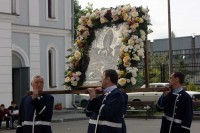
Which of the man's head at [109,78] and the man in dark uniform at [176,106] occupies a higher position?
the man's head at [109,78]

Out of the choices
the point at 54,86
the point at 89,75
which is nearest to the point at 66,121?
the point at 54,86

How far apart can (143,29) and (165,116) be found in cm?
162

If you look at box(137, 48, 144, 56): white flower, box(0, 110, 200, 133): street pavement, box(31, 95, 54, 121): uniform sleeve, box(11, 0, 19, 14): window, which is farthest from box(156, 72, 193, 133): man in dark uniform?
box(11, 0, 19, 14): window

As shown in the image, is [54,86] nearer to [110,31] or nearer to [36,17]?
[36,17]

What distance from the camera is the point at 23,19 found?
85.8 feet

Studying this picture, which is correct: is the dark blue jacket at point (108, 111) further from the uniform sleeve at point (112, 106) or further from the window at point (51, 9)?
the window at point (51, 9)

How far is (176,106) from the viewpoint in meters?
8.27

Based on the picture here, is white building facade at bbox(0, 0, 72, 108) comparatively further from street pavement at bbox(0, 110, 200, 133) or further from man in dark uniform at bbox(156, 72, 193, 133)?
man in dark uniform at bbox(156, 72, 193, 133)

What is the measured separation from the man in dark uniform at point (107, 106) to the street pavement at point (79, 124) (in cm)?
1158

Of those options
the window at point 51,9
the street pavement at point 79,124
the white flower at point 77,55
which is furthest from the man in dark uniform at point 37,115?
the window at point 51,9

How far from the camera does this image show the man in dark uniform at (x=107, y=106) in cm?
657

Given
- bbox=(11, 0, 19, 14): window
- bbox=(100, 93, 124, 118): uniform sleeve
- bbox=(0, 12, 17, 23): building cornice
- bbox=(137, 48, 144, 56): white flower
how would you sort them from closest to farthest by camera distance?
bbox=(100, 93, 124, 118): uniform sleeve → bbox=(137, 48, 144, 56): white flower → bbox=(0, 12, 17, 23): building cornice → bbox=(11, 0, 19, 14): window

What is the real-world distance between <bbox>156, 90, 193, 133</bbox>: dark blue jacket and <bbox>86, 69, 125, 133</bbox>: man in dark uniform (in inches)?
67.8

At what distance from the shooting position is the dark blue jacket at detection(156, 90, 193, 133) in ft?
26.7
